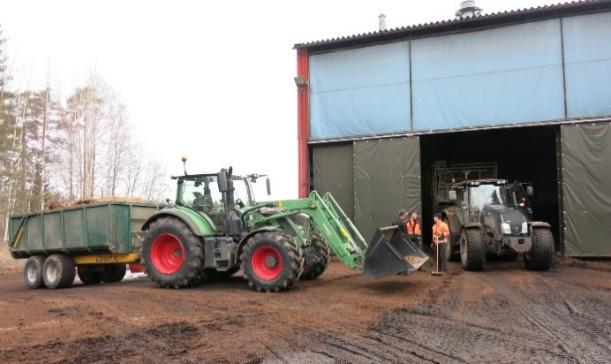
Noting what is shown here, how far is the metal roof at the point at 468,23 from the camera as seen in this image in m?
14.0

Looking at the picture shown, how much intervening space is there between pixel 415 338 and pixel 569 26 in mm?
12192

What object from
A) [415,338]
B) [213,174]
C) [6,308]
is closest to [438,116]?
[213,174]

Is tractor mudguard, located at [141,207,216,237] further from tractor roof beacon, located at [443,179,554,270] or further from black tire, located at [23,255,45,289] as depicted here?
tractor roof beacon, located at [443,179,554,270]

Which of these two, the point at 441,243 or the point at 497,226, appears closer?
the point at 441,243

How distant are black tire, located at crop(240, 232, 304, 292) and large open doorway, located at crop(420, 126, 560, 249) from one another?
11.4m

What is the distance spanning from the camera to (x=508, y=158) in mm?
20312

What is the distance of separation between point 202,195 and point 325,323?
4.77 metres

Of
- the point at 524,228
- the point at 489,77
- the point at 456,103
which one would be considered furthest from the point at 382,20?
the point at 524,228

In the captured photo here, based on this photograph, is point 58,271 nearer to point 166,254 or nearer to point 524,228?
point 166,254

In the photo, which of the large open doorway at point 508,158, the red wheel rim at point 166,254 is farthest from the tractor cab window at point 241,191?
the large open doorway at point 508,158

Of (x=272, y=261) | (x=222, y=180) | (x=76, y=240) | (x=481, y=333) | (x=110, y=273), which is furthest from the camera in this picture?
(x=110, y=273)

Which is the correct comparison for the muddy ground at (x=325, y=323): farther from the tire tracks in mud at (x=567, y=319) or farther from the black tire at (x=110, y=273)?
the black tire at (x=110, y=273)

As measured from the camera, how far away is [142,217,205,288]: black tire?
955 centimetres

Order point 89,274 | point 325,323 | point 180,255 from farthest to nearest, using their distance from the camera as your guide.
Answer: point 89,274 → point 180,255 → point 325,323
